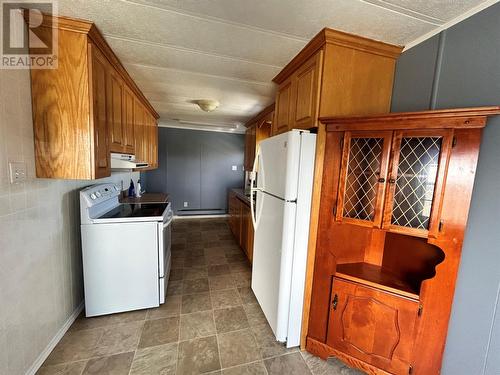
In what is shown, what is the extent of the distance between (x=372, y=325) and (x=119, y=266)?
6.87 ft

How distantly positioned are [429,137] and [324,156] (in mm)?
566

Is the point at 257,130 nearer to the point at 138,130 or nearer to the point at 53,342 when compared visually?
the point at 138,130

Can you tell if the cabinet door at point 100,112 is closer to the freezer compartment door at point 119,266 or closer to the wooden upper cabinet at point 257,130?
the freezer compartment door at point 119,266

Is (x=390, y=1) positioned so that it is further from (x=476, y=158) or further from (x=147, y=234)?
(x=147, y=234)

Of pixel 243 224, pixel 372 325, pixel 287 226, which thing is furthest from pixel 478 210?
pixel 243 224

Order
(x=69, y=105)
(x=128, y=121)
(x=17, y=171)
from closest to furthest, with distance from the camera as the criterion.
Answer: (x=17, y=171) < (x=69, y=105) < (x=128, y=121)

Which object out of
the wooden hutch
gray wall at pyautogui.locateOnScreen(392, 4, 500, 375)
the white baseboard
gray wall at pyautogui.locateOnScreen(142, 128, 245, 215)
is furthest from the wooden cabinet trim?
gray wall at pyautogui.locateOnScreen(142, 128, 245, 215)

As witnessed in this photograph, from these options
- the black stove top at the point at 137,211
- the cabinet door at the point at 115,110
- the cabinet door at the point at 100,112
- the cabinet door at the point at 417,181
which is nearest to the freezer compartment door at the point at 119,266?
the black stove top at the point at 137,211

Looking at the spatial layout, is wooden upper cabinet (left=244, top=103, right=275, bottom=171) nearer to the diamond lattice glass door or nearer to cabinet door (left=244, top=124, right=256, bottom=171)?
cabinet door (left=244, top=124, right=256, bottom=171)

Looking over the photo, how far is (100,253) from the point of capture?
69.4 inches

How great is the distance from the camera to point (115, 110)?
1.82 metres

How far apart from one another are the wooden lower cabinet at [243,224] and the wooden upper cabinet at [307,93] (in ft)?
5.49

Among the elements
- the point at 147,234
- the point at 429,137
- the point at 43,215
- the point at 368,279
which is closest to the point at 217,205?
the point at 147,234

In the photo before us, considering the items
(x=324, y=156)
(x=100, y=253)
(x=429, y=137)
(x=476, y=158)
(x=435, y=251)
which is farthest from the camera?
(x=100, y=253)
